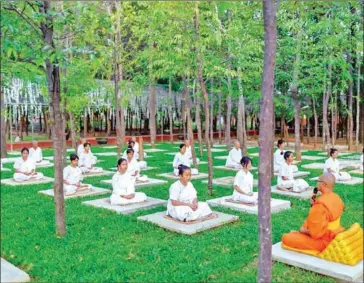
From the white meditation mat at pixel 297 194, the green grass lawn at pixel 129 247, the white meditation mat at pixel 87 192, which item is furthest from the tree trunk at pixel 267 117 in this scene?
the white meditation mat at pixel 87 192

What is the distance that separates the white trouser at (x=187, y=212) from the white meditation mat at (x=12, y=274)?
8.91 feet

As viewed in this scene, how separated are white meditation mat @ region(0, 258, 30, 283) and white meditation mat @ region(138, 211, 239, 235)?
2380mm

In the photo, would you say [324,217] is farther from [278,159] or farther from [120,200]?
[278,159]

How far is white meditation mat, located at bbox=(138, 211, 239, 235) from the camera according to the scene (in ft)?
20.6

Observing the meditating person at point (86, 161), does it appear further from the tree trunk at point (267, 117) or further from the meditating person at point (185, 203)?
the tree trunk at point (267, 117)

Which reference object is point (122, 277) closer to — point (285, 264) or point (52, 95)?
point (285, 264)

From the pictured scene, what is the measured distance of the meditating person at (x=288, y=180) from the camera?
9352 mm

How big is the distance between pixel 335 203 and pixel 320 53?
995 centimetres

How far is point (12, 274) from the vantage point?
458 cm

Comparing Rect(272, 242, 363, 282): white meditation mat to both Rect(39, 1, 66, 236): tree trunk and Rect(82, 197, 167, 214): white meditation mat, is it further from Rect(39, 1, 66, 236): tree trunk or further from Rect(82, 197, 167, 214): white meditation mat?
Rect(82, 197, 167, 214): white meditation mat

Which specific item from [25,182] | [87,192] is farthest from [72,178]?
[25,182]

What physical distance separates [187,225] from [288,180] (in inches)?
151

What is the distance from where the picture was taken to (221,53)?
10.9m

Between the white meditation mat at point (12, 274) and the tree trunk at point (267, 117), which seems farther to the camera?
the white meditation mat at point (12, 274)
